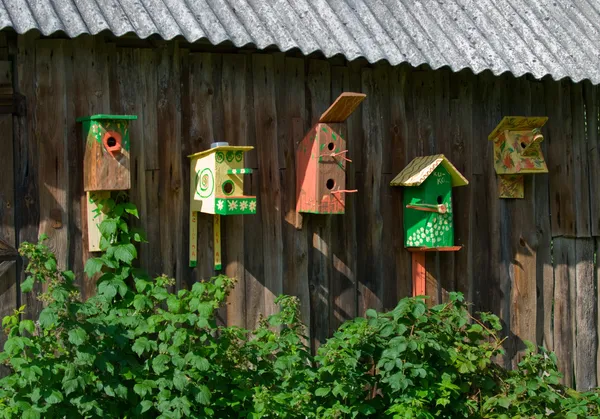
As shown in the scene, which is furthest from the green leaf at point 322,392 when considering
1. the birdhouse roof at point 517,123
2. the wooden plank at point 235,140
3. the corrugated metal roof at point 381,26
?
the birdhouse roof at point 517,123

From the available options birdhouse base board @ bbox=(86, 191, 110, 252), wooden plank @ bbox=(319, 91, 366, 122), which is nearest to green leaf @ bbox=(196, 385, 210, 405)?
birdhouse base board @ bbox=(86, 191, 110, 252)

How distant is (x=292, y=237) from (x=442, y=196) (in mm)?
1083

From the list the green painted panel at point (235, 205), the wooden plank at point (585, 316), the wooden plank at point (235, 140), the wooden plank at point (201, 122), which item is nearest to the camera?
the green painted panel at point (235, 205)

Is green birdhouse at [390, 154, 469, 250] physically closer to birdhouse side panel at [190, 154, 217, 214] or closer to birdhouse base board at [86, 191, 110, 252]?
birdhouse side panel at [190, 154, 217, 214]

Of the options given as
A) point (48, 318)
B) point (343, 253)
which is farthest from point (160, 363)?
point (343, 253)

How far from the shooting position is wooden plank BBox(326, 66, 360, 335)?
6332 millimetres

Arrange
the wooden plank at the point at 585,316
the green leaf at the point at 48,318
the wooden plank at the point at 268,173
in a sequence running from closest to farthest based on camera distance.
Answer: the green leaf at the point at 48,318 → the wooden plank at the point at 268,173 → the wooden plank at the point at 585,316

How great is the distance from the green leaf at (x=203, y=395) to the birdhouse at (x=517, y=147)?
10.0ft

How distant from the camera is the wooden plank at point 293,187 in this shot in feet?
20.1

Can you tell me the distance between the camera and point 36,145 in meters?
5.35

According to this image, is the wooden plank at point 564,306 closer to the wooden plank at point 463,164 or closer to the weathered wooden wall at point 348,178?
the weathered wooden wall at point 348,178

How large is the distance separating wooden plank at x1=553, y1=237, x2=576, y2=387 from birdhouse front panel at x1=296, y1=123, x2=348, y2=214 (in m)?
2.25

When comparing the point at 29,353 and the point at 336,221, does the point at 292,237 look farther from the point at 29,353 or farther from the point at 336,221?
the point at 29,353

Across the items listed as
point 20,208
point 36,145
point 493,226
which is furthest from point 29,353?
point 493,226
